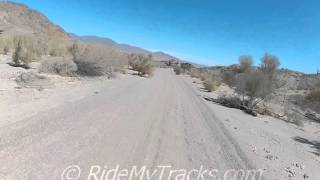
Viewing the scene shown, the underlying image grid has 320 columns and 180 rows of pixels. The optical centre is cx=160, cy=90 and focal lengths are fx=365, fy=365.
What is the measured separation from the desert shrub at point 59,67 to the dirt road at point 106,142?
10410 mm

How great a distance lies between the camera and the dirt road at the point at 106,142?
270 inches

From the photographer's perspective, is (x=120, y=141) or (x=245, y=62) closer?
(x=120, y=141)

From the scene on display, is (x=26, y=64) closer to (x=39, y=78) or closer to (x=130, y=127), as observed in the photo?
(x=39, y=78)

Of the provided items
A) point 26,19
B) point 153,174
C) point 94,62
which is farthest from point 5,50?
point 26,19

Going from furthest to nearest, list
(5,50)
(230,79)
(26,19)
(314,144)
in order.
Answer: (26,19)
(230,79)
(5,50)
(314,144)

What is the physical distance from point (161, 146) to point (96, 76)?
18.9 m

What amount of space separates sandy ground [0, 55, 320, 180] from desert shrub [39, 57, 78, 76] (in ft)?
25.3

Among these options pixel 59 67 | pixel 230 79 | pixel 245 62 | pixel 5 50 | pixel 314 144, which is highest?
pixel 245 62

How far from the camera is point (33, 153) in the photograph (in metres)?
7.13

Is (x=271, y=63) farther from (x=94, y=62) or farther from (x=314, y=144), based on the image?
(x=314, y=144)

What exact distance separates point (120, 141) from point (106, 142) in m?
0.45

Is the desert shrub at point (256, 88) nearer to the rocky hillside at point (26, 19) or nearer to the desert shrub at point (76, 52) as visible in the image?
the desert shrub at point (76, 52)

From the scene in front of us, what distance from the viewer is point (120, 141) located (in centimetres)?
922

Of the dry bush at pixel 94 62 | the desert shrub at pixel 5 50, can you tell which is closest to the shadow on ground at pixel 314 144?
the dry bush at pixel 94 62
